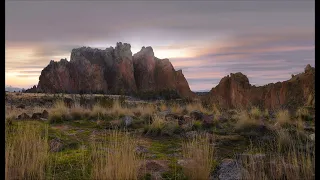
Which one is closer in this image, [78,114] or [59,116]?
[59,116]

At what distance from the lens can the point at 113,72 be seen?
100m

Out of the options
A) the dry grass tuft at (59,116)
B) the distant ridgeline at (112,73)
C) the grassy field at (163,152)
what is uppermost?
the distant ridgeline at (112,73)

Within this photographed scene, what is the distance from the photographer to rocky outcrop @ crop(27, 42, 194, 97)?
92938mm

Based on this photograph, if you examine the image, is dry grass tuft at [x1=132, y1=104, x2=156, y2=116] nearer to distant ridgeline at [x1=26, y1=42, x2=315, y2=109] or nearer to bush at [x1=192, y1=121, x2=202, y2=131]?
bush at [x1=192, y1=121, x2=202, y2=131]

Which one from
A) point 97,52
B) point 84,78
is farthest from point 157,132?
point 97,52

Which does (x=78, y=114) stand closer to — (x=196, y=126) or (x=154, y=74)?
(x=196, y=126)

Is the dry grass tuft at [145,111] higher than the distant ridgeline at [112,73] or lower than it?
lower

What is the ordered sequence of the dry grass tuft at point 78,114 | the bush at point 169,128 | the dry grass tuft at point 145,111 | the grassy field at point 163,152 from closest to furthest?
the grassy field at point 163,152 < the bush at point 169,128 < the dry grass tuft at point 145,111 < the dry grass tuft at point 78,114

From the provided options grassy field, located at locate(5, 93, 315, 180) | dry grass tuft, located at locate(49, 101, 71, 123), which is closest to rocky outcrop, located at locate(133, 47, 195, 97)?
dry grass tuft, located at locate(49, 101, 71, 123)

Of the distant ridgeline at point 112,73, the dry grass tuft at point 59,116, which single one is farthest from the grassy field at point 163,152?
the distant ridgeline at point 112,73

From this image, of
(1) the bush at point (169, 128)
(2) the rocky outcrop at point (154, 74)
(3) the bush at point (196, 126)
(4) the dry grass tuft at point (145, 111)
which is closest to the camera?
(1) the bush at point (169, 128)

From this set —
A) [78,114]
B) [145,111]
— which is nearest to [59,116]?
[78,114]

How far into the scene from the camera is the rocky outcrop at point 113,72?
92.9 m

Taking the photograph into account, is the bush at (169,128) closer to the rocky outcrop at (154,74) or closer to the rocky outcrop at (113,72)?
the rocky outcrop at (113,72)
